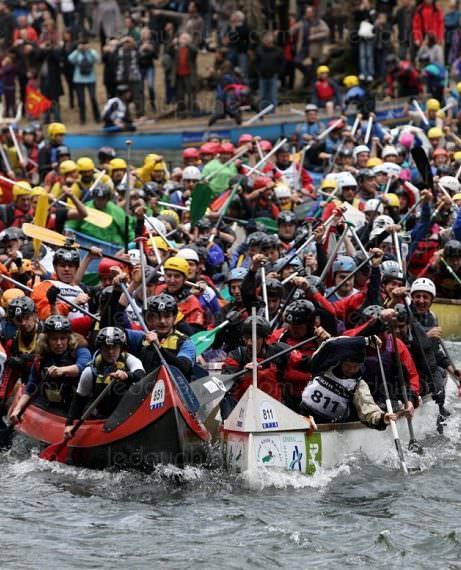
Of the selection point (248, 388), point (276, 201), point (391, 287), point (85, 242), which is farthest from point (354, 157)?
point (248, 388)

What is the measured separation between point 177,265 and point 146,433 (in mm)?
2714

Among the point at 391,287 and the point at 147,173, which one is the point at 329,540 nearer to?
the point at 391,287

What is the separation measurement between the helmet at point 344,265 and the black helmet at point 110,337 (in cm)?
364

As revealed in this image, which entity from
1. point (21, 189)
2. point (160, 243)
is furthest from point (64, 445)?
point (21, 189)

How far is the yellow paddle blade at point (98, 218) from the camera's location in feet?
69.5

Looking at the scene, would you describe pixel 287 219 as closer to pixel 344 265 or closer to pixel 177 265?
pixel 344 265

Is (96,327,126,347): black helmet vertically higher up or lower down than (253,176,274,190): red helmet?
higher up

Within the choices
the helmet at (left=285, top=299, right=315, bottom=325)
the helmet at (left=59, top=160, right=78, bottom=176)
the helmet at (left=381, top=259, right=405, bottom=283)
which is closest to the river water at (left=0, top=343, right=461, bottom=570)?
the helmet at (left=285, top=299, right=315, bottom=325)

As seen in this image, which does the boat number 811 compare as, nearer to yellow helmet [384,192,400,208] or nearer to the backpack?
yellow helmet [384,192,400,208]

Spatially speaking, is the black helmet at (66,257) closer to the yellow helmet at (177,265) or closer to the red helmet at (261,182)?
the yellow helmet at (177,265)

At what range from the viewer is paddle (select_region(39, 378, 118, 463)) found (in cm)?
1466

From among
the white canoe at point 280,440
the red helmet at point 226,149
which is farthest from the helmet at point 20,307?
the red helmet at point 226,149

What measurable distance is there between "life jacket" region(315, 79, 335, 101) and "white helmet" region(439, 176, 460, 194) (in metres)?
9.64

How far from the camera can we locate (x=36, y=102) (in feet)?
105
